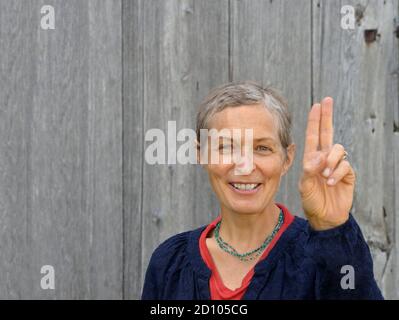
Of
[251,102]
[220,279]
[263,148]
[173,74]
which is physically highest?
[173,74]

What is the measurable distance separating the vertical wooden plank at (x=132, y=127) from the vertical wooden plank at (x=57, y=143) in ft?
0.16

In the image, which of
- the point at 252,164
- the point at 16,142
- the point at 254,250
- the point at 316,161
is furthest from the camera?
the point at 16,142

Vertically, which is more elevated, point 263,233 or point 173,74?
point 173,74

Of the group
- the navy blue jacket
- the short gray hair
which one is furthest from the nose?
the navy blue jacket

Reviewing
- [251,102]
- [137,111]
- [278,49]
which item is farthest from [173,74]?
[251,102]

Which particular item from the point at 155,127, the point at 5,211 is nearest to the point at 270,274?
the point at 155,127

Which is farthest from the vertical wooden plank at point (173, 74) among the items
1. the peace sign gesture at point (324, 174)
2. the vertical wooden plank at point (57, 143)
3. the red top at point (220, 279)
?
the peace sign gesture at point (324, 174)

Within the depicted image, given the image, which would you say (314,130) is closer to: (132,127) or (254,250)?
(254,250)

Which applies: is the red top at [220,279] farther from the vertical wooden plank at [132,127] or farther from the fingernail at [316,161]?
the vertical wooden plank at [132,127]

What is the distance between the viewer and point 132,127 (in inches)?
107

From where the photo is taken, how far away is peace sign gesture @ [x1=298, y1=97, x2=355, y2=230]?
1659 millimetres

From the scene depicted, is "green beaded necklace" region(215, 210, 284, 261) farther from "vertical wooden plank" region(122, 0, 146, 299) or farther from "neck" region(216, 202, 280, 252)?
"vertical wooden plank" region(122, 0, 146, 299)

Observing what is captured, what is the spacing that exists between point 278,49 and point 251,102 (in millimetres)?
792

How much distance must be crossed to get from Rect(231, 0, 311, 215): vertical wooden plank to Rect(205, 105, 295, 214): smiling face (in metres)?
0.75
